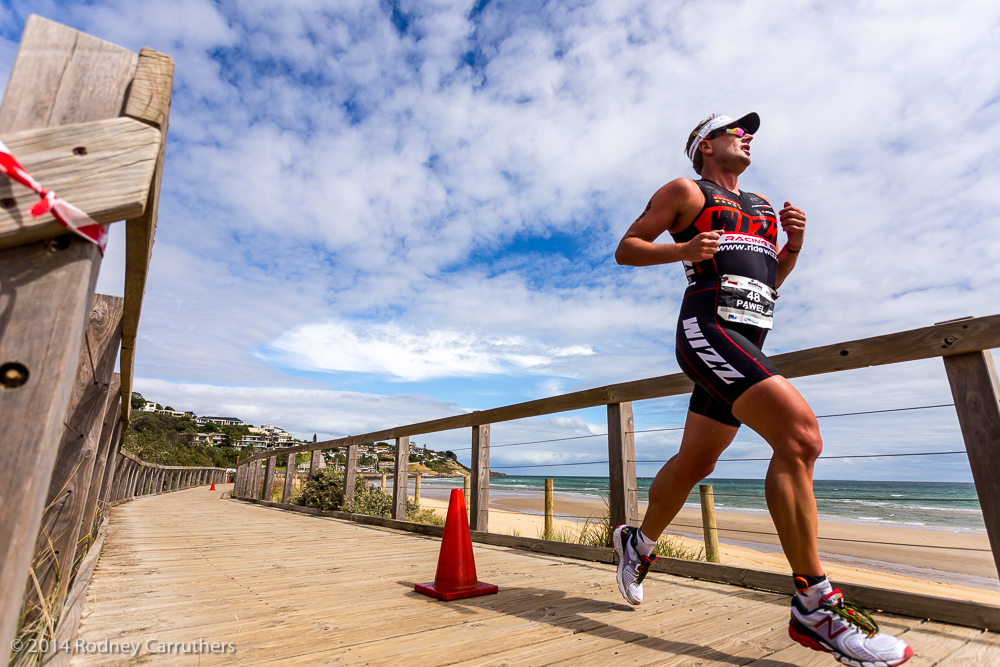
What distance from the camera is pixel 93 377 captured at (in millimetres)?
1822

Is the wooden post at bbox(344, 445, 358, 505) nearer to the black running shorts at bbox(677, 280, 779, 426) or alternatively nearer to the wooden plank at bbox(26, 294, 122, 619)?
the wooden plank at bbox(26, 294, 122, 619)

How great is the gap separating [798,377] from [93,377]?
2.92m

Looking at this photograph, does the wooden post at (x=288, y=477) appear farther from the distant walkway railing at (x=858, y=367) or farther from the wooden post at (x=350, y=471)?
the distant walkway railing at (x=858, y=367)

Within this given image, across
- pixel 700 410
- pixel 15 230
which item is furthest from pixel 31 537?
pixel 700 410

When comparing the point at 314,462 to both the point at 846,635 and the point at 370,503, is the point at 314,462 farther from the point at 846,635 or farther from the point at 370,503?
the point at 846,635

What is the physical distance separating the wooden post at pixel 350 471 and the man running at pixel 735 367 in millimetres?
5264

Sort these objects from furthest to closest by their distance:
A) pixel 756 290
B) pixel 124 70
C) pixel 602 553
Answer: pixel 602 553 → pixel 756 290 → pixel 124 70

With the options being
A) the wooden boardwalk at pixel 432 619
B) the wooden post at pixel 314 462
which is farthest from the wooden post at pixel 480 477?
the wooden post at pixel 314 462

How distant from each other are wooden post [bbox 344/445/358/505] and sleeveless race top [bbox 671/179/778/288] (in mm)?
5788

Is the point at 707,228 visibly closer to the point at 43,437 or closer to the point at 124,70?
the point at 124,70

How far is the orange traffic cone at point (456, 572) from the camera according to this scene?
94.0 inches

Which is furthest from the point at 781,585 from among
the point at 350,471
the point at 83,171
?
the point at 350,471

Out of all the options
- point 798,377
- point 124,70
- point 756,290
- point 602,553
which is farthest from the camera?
point 602,553

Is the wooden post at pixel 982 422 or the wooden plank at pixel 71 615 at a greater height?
the wooden post at pixel 982 422
